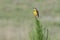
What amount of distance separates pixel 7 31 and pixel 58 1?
1075cm

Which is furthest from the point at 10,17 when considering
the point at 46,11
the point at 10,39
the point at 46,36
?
the point at 46,36

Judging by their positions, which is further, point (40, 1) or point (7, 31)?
point (40, 1)

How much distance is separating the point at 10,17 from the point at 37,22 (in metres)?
17.7

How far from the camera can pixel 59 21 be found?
57.4 ft

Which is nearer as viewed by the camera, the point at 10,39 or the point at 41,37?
the point at 41,37

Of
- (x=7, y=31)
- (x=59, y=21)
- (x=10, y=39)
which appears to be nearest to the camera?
(x=10, y=39)

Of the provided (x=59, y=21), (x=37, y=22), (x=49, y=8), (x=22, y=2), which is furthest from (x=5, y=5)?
(x=37, y=22)

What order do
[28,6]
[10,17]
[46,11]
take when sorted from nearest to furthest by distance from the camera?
[10,17] < [46,11] < [28,6]

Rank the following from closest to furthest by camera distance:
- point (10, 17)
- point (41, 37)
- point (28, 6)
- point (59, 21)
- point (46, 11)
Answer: point (41, 37) < point (59, 21) < point (10, 17) < point (46, 11) < point (28, 6)

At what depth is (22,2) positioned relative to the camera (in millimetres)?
25453

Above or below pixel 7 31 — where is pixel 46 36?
above

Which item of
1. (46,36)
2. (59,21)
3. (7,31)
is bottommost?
(59,21)

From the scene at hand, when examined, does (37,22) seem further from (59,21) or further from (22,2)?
(22,2)

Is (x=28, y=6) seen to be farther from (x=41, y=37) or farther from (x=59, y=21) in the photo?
(x=41, y=37)
